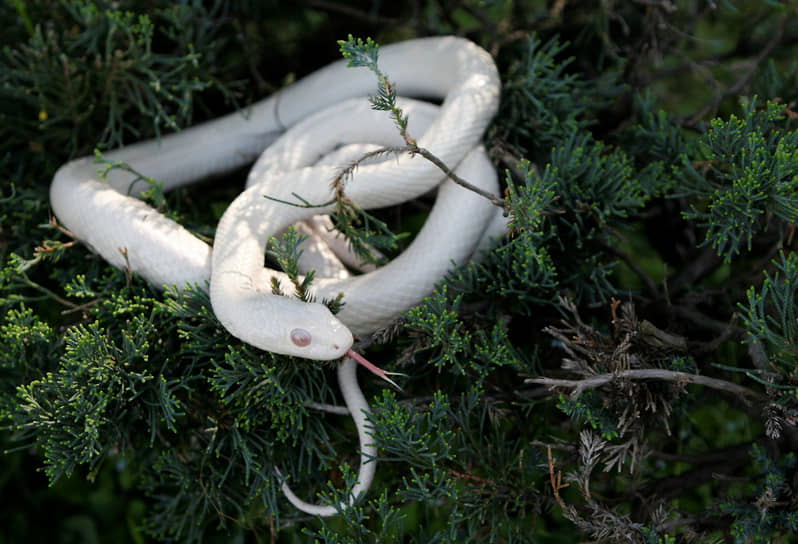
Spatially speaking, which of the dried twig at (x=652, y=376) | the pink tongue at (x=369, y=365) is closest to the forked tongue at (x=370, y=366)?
the pink tongue at (x=369, y=365)

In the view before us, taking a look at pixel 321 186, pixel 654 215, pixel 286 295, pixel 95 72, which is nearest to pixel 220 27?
pixel 95 72

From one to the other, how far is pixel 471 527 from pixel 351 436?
1.06ft

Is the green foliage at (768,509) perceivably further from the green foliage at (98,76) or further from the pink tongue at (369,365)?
the green foliage at (98,76)

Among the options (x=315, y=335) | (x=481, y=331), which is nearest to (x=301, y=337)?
(x=315, y=335)

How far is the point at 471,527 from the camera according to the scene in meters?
1.10

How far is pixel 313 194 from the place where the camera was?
4.10 ft

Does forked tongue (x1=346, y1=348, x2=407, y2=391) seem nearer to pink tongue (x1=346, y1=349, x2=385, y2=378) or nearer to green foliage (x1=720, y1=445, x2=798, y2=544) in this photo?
pink tongue (x1=346, y1=349, x2=385, y2=378)

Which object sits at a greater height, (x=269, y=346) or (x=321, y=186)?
(x=321, y=186)

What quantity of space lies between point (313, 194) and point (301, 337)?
361mm

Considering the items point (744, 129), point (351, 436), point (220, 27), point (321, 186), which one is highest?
point (744, 129)

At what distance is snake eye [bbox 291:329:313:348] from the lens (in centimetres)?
100

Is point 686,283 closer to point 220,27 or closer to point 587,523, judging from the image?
point 587,523

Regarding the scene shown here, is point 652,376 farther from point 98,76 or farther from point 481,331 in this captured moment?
point 98,76

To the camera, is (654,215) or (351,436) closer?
(351,436)
